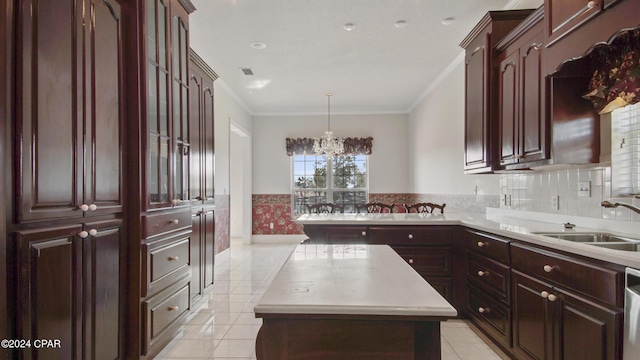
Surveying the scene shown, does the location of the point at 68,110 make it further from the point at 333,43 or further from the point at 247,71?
the point at 247,71

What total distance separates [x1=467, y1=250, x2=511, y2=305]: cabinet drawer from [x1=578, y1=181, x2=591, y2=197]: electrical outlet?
2.46ft

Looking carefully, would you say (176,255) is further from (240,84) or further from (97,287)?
(240,84)

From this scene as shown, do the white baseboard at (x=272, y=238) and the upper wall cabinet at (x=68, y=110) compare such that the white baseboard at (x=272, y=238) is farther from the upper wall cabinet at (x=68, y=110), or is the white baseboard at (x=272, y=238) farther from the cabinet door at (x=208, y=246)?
the upper wall cabinet at (x=68, y=110)

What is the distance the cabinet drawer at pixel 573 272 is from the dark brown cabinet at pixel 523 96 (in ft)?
2.23

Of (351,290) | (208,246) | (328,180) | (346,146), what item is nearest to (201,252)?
(208,246)

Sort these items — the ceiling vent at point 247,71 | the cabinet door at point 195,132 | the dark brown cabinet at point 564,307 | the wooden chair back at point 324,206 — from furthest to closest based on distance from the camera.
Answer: the ceiling vent at point 247,71 < the wooden chair back at point 324,206 < the cabinet door at point 195,132 < the dark brown cabinet at point 564,307

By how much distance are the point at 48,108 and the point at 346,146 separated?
20.1 feet

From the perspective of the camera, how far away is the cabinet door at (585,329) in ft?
4.57

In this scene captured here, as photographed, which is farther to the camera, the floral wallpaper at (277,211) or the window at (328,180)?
the window at (328,180)

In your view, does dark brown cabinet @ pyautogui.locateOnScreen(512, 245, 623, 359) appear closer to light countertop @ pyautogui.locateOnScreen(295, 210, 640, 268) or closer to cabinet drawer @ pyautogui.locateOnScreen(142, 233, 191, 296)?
light countertop @ pyautogui.locateOnScreen(295, 210, 640, 268)

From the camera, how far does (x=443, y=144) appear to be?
16.6 ft

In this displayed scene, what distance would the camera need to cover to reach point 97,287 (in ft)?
5.70

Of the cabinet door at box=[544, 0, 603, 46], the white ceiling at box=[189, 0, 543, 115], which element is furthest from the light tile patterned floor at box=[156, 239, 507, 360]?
the white ceiling at box=[189, 0, 543, 115]

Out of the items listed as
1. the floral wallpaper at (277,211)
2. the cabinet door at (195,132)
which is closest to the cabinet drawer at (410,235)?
the cabinet door at (195,132)
